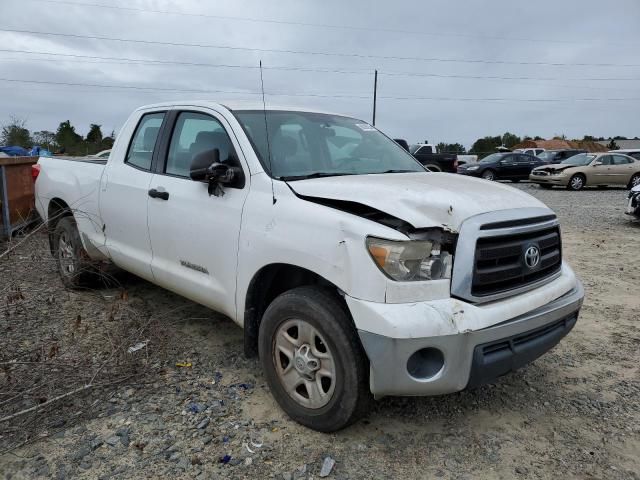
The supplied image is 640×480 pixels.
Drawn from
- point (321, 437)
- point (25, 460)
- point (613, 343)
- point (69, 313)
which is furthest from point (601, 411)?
point (69, 313)

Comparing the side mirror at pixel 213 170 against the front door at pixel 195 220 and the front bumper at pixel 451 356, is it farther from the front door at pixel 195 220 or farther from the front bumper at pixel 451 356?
the front bumper at pixel 451 356

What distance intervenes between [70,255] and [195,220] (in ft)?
8.07

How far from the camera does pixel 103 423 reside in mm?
2934

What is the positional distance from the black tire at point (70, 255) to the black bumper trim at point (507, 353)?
3676 millimetres

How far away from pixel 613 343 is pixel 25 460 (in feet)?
13.7

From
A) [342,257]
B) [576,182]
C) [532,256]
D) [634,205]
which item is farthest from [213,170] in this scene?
[576,182]

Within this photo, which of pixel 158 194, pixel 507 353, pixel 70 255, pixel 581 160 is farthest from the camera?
pixel 581 160

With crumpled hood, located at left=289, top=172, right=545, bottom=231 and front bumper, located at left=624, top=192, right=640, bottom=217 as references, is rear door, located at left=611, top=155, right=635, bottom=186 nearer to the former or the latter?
front bumper, located at left=624, top=192, right=640, bottom=217

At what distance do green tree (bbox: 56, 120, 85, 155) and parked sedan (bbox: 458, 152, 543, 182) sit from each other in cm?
2530

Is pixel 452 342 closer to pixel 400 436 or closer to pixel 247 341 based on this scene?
pixel 400 436

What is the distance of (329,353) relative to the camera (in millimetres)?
2629

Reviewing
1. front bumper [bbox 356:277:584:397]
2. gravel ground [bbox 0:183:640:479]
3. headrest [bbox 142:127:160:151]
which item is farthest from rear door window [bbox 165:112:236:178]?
front bumper [bbox 356:277:584:397]

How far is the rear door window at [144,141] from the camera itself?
13.7ft

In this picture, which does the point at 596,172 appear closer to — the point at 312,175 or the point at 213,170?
the point at 312,175
